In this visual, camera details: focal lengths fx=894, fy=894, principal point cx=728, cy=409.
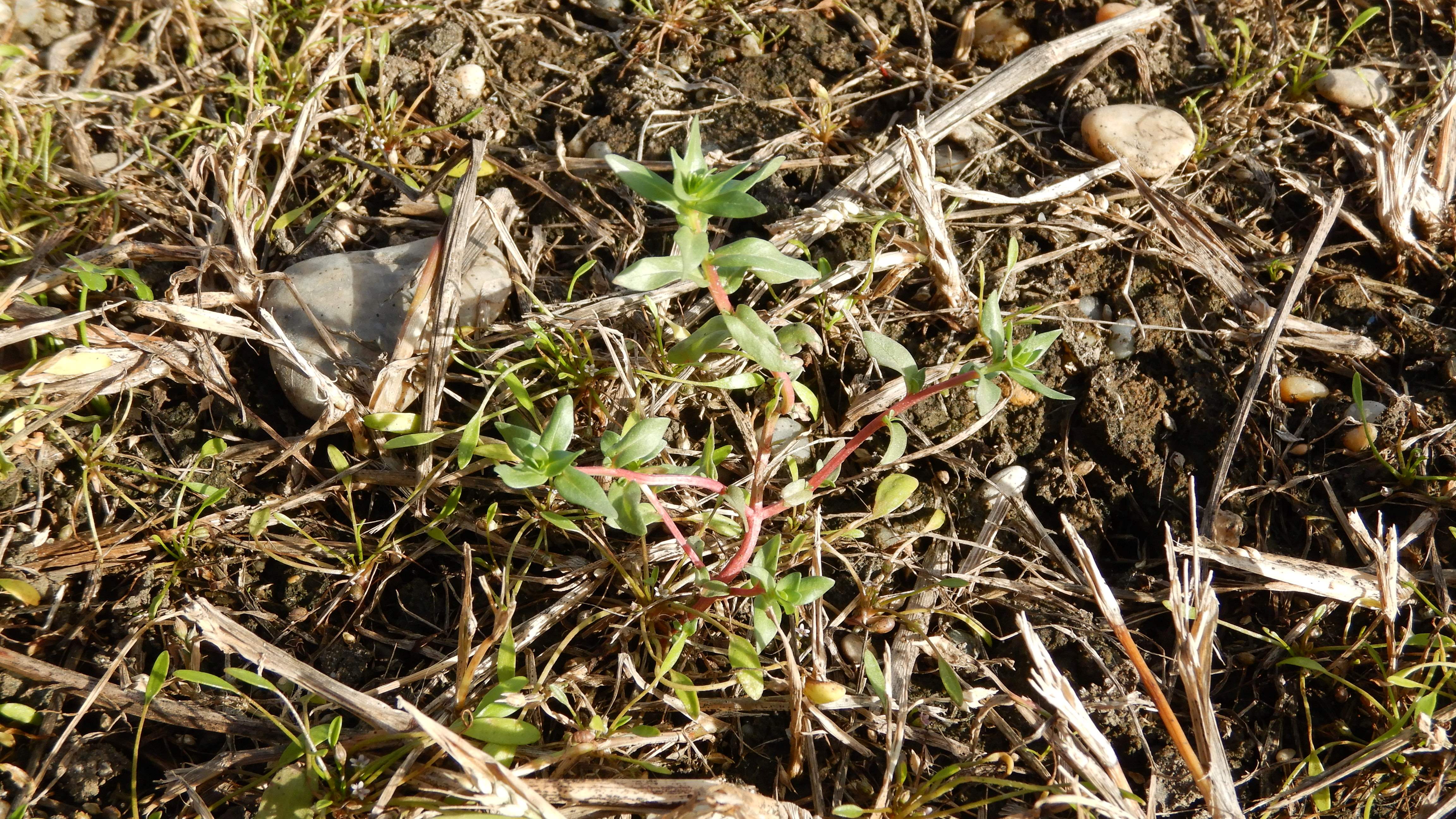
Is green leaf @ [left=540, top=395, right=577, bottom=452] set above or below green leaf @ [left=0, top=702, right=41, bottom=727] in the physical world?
above

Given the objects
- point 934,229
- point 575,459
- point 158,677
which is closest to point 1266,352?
point 934,229

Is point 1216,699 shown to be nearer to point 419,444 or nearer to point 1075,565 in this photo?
point 1075,565

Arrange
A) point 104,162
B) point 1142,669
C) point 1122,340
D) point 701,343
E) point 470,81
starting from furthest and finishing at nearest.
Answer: point 470,81, point 104,162, point 1122,340, point 701,343, point 1142,669

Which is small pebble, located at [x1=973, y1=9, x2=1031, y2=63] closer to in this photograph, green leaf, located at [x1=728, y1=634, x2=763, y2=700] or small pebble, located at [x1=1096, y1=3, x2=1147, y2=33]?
small pebble, located at [x1=1096, y1=3, x2=1147, y2=33]

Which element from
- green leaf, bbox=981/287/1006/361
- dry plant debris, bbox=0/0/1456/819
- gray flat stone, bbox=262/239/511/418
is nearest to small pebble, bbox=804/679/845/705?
dry plant debris, bbox=0/0/1456/819

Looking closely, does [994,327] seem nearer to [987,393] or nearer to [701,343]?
[987,393]

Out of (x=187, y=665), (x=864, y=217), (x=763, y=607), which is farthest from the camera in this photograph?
(x=864, y=217)

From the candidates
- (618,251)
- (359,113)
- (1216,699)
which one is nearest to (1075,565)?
(1216,699)
